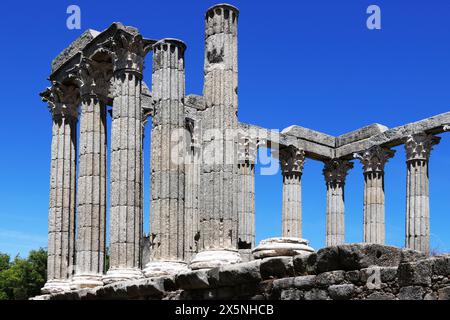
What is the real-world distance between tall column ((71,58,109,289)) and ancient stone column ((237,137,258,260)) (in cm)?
849

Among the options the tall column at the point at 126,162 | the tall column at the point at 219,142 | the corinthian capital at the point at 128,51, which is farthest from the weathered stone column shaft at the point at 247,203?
the tall column at the point at 219,142

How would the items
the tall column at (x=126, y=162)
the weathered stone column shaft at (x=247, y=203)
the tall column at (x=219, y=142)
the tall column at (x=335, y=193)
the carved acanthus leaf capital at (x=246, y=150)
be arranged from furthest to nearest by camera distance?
the tall column at (x=335, y=193) < the carved acanthus leaf capital at (x=246, y=150) < the weathered stone column shaft at (x=247, y=203) < the tall column at (x=126, y=162) < the tall column at (x=219, y=142)

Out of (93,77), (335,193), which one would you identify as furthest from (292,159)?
(93,77)

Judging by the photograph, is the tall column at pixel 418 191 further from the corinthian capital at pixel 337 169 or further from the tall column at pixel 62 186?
the tall column at pixel 62 186

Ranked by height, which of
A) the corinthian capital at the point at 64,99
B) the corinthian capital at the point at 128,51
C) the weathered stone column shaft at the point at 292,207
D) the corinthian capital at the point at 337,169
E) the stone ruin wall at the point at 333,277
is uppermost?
the corinthian capital at the point at 128,51

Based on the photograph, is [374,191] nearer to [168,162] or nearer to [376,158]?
[376,158]

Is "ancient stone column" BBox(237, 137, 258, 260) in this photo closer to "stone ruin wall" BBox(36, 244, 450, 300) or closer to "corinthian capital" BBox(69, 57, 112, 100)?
"corinthian capital" BBox(69, 57, 112, 100)

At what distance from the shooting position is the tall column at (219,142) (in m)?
15.9

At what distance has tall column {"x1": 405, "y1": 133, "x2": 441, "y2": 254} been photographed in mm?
29500

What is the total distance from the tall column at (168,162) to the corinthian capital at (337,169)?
16.8 metres

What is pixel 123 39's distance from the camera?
70.8 feet
